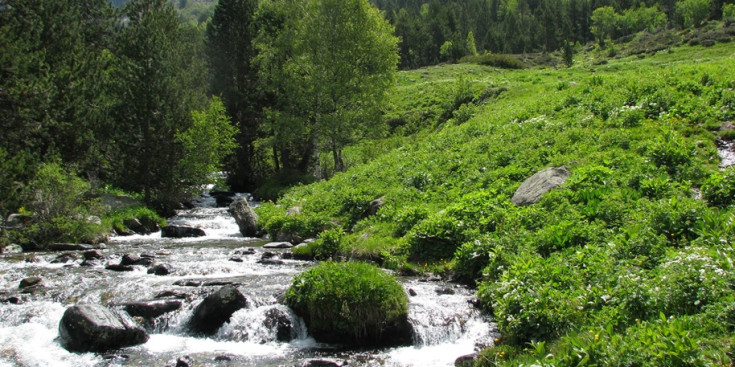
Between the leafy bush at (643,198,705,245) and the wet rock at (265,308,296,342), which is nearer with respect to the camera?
the leafy bush at (643,198,705,245)

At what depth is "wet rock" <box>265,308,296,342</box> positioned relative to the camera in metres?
10.4

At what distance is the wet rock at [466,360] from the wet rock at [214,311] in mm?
4898

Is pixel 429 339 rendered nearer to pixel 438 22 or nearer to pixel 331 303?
pixel 331 303

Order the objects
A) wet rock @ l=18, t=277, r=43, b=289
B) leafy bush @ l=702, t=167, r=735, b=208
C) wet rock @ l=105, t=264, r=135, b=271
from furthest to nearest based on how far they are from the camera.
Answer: wet rock @ l=105, t=264, r=135, b=271
wet rock @ l=18, t=277, r=43, b=289
leafy bush @ l=702, t=167, r=735, b=208

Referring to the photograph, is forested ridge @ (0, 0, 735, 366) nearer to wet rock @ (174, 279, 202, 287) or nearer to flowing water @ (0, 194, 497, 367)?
flowing water @ (0, 194, 497, 367)

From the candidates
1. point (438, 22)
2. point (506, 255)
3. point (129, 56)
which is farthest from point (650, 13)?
point (506, 255)

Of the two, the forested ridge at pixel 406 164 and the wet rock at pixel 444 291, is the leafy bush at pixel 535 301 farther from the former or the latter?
the wet rock at pixel 444 291

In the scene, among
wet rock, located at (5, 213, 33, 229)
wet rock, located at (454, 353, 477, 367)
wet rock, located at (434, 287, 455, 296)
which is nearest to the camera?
wet rock, located at (454, 353, 477, 367)

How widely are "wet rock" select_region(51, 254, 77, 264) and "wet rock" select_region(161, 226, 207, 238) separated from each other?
6.42 meters

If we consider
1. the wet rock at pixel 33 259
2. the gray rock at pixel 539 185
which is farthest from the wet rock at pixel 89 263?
the gray rock at pixel 539 185

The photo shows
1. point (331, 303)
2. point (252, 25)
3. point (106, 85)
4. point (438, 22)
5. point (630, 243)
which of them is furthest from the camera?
point (438, 22)

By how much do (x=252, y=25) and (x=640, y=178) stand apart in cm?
3445

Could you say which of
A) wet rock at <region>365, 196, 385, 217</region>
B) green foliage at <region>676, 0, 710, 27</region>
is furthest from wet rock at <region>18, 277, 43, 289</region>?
green foliage at <region>676, 0, 710, 27</region>

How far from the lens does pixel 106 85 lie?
32438 mm
